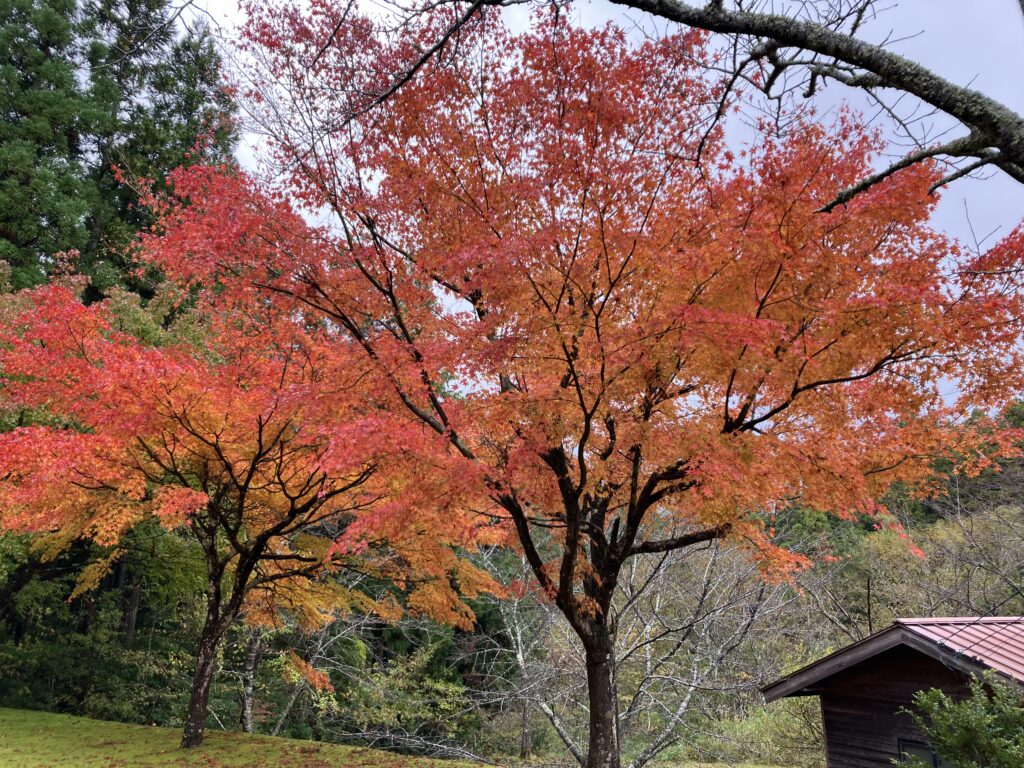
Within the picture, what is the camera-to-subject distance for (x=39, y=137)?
671 inches

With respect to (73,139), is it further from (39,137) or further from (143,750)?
(143,750)

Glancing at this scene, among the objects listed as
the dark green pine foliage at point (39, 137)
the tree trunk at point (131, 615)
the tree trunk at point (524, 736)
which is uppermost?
the dark green pine foliage at point (39, 137)

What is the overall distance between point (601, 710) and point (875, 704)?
414cm

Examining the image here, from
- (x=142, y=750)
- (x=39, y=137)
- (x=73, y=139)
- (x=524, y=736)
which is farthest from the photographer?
(x=73, y=139)

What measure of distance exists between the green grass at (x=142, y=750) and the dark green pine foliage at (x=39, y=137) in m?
9.99

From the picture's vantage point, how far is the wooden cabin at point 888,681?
7000mm

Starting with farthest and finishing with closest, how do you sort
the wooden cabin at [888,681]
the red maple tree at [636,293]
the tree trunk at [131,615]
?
the tree trunk at [131,615] → the wooden cabin at [888,681] → the red maple tree at [636,293]

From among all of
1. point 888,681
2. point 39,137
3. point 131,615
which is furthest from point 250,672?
point 39,137

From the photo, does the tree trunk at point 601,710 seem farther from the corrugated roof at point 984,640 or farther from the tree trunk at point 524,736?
the tree trunk at point 524,736

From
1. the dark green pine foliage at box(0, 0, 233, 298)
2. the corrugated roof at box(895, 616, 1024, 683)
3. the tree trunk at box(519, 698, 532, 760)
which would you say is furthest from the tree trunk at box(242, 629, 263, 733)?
the corrugated roof at box(895, 616, 1024, 683)

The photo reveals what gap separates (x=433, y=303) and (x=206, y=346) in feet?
26.1

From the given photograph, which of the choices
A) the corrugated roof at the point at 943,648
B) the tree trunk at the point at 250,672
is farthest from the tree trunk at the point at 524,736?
the corrugated roof at the point at 943,648

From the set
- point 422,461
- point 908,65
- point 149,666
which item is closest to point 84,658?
point 149,666

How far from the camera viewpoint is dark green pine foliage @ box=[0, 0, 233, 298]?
623 inches
